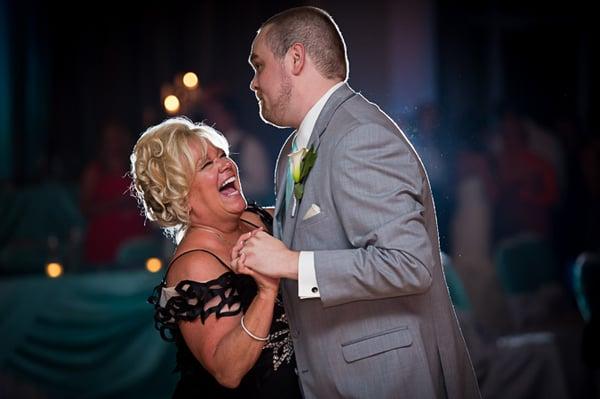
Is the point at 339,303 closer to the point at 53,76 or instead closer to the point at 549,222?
the point at 549,222

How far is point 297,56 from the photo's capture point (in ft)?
8.09

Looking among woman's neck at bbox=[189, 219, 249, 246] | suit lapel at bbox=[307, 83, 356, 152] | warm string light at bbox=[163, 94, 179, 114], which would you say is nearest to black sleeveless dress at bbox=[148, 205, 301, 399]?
woman's neck at bbox=[189, 219, 249, 246]

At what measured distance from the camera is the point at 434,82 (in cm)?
591

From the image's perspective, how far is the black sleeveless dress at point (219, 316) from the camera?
2562 millimetres

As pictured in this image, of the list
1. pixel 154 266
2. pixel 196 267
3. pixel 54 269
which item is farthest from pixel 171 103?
pixel 196 267

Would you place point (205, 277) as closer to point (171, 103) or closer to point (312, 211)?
point (312, 211)

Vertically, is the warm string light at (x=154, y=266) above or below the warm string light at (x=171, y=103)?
below

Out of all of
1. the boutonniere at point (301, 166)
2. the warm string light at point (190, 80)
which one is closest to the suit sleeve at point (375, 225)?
the boutonniere at point (301, 166)

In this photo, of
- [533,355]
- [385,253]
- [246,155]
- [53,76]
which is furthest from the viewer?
[53,76]

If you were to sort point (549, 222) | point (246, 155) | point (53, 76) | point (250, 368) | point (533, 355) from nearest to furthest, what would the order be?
point (250, 368) < point (533, 355) < point (246, 155) < point (549, 222) < point (53, 76)

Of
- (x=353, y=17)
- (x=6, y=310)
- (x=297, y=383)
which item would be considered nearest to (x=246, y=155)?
(x=353, y=17)

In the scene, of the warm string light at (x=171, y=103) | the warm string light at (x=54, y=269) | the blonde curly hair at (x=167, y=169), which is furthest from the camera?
the warm string light at (x=171, y=103)

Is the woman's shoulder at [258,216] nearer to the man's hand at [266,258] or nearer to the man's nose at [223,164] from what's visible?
the man's nose at [223,164]

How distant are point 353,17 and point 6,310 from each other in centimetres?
265
